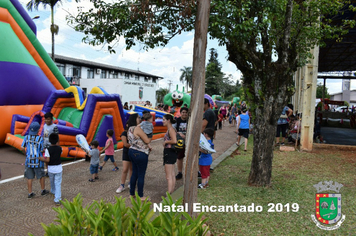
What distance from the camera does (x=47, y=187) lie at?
5.89 meters

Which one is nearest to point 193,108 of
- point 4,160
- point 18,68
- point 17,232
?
point 17,232

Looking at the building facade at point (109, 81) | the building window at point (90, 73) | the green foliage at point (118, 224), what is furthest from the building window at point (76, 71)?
the green foliage at point (118, 224)

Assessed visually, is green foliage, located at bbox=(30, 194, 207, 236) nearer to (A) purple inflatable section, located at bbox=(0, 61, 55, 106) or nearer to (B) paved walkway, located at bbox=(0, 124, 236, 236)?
(B) paved walkway, located at bbox=(0, 124, 236, 236)

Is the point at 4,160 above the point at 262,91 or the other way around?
the other way around

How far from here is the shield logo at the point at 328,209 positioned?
402cm

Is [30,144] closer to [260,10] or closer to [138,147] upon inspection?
[138,147]

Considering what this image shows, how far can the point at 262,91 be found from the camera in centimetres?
565

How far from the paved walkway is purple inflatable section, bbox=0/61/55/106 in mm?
2402

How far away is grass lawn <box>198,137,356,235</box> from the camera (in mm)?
3908

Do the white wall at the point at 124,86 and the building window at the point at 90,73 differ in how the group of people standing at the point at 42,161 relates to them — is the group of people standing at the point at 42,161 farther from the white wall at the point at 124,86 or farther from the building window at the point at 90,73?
the building window at the point at 90,73

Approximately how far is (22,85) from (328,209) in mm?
10406

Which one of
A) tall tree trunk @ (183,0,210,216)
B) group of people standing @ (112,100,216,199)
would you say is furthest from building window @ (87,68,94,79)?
tall tree trunk @ (183,0,210,216)

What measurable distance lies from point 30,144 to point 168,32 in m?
3.45

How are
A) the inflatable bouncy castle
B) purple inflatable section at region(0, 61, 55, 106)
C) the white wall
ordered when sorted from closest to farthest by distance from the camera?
the inflatable bouncy castle, purple inflatable section at region(0, 61, 55, 106), the white wall
